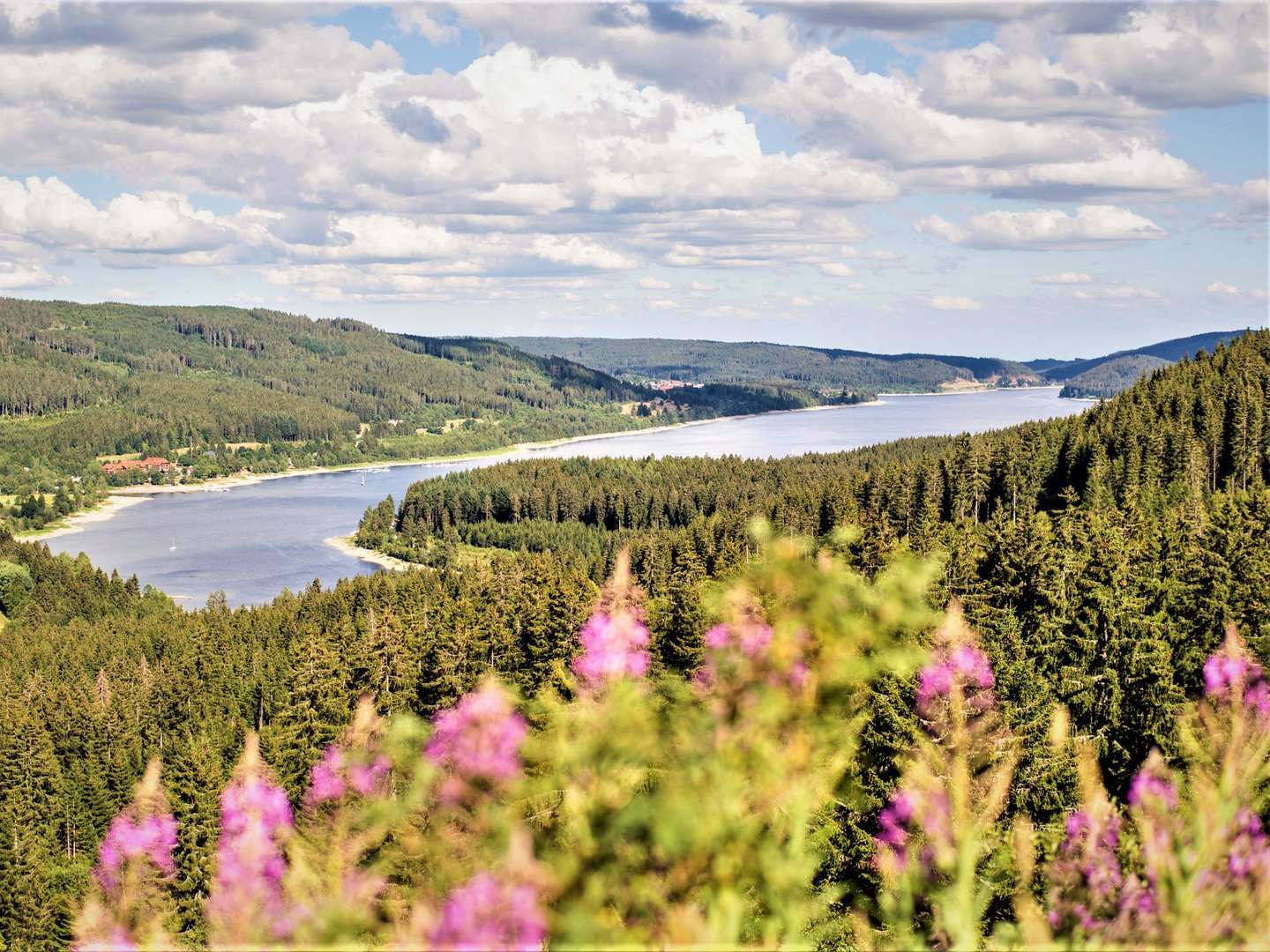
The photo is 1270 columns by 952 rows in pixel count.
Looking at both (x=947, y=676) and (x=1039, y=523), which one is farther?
(x=1039, y=523)

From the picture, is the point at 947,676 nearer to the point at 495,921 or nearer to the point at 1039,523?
the point at 495,921

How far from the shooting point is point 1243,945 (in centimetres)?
421

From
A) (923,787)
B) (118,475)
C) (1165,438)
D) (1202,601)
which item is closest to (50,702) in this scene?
(1202,601)

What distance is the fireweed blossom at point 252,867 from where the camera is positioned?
4.43 metres

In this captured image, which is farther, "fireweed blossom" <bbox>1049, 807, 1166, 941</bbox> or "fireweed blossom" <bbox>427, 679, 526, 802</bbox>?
"fireweed blossom" <bbox>427, 679, 526, 802</bbox>

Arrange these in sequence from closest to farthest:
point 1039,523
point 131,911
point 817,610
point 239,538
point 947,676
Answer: point 817,610 → point 131,911 → point 947,676 → point 1039,523 → point 239,538

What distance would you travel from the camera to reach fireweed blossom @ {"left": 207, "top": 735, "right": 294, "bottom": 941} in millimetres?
4430

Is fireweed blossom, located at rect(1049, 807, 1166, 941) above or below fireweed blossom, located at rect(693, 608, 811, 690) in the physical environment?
below

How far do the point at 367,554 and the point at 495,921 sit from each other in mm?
119222

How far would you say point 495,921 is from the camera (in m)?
3.95

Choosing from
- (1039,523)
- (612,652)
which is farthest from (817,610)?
(1039,523)

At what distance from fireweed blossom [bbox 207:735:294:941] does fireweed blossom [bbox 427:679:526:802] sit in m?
0.81

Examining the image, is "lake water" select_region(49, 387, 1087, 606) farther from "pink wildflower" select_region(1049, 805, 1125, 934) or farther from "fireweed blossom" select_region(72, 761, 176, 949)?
"pink wildflower" select_region(1049, 805, 1125, 934)

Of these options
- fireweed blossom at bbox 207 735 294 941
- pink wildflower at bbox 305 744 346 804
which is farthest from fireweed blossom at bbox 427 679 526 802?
fireweed blossom at bbox 207 735 294 941
